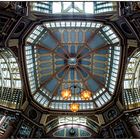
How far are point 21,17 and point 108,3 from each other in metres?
7.42

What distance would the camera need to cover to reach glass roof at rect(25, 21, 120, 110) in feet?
95.2

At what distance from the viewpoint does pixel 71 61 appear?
107 ft

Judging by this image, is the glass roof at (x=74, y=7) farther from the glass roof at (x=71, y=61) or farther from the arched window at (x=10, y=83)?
the arched window at (x=10, y=83)

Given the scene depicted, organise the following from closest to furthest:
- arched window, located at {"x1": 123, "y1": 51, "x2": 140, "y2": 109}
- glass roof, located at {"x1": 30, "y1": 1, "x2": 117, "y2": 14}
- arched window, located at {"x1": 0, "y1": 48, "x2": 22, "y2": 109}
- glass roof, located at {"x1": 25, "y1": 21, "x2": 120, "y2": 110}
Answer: glass roof, located at {"x1": 30, "y1": 1, "x2": 117, "y2": 14} → arched window, located at {"x1": 0, "y1": 48, "x2": 22, "y2": 109} → arched window, located at {"x1": 123, "y1": 51, "x2": 140, "y2": 109} → glass roof, located at {"x1": 25, "y1": 21, "x2": 120, "y2": 110}

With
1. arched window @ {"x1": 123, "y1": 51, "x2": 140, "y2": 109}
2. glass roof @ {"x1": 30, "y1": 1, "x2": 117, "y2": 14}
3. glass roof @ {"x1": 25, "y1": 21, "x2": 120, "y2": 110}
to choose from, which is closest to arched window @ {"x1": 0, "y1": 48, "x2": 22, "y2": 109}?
glass roof @ {"x1": 25, "y1": 21, "x2": 120, "y2": 110}

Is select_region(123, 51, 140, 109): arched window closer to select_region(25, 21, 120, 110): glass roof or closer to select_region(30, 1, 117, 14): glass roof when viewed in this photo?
select_region(25, 21, 120, 110): glass roof

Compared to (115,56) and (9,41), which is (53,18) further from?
(115,56)

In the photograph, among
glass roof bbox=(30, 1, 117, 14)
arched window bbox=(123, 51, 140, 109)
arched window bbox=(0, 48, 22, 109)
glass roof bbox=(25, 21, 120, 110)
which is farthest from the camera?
glass roof bbox=(25, 21, 120, 110)

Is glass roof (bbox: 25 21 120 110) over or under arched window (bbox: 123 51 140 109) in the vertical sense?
over

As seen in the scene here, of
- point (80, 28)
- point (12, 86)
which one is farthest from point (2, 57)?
point (80, 28)

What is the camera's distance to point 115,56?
96.2ft

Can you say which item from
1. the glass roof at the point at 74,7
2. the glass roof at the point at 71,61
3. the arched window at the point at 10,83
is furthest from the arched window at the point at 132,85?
the arched window at the point at 10,83

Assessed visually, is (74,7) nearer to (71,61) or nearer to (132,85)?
(71,61)

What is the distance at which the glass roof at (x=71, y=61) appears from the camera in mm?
29031
